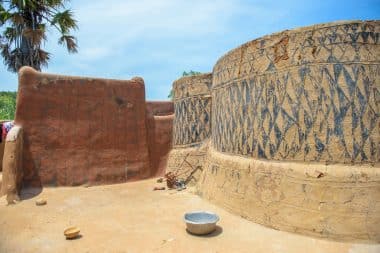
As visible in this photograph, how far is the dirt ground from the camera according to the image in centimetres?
446

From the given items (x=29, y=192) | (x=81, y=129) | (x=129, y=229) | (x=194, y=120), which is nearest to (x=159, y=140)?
(x=194, y=120)

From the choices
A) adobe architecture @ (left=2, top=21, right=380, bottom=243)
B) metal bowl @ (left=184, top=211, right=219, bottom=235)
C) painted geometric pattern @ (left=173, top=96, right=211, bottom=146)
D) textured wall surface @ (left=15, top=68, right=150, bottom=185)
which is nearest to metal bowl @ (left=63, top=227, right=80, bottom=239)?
metal bowl @ (left=184, top=211, right=219, bottom=235)

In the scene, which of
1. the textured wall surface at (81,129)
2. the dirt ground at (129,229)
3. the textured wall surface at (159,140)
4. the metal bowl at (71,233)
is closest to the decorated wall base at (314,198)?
the dirt ground at (129,229)

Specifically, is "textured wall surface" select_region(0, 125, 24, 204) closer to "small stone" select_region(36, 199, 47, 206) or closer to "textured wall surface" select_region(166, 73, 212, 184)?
"small stone" select_region(36, 199, 47, 206)

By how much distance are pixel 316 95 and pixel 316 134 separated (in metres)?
0.67

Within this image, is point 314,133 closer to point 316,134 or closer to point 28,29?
point 316,134

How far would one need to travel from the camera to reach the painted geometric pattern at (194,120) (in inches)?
368

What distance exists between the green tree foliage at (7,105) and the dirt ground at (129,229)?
45.0ft

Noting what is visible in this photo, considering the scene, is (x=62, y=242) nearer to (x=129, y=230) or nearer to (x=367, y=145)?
(x=129, y=230)

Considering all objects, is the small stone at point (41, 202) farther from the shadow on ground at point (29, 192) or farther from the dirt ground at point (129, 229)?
the shadow on ground at point (29, 192)

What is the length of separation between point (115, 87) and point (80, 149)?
93.1 inches

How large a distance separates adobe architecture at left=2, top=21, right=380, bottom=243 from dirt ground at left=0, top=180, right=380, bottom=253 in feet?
1.19

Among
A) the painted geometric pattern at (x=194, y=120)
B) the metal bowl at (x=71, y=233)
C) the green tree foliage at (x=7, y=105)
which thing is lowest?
the metal bowl at (x=71, y=233)

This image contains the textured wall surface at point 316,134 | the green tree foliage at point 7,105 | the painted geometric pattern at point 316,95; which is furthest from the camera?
the green tree foliage at point 7,105
